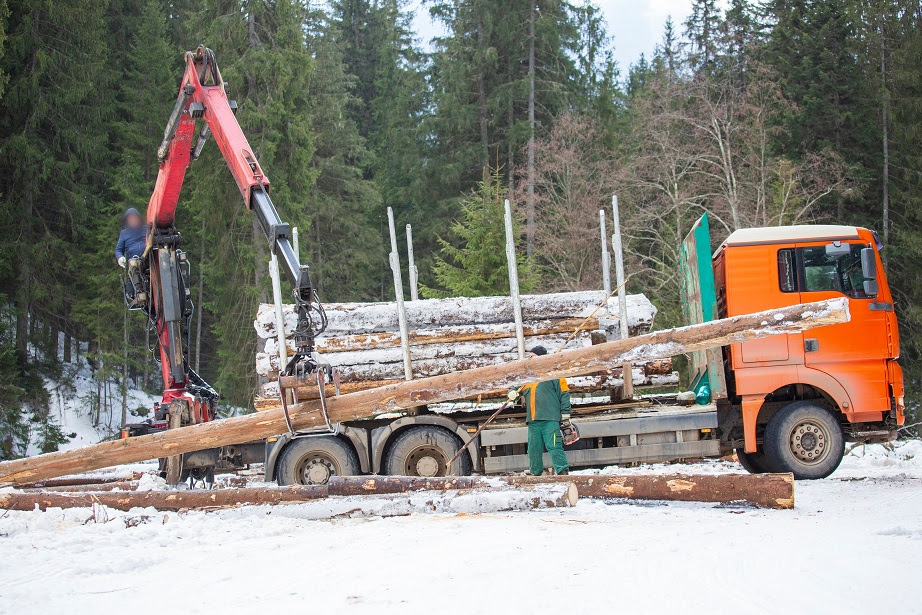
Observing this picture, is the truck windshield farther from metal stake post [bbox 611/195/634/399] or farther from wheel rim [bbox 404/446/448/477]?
wheel rim [bbox 404/446/448/477]

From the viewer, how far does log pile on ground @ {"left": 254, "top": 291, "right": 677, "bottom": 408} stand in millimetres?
10773

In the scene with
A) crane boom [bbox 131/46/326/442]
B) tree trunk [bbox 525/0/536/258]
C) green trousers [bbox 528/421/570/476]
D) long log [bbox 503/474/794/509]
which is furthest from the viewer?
tree trunk [bbox 525/0/536/258]

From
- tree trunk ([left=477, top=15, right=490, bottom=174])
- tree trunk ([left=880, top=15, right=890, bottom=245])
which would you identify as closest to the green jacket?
tree trunk ([left=880, top=15, right=890, bottom=245])

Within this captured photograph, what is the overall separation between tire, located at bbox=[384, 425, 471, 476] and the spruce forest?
10.6 m

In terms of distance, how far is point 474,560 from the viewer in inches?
217

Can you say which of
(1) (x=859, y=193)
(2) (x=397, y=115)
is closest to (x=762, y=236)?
(1) (x=859, y=193)

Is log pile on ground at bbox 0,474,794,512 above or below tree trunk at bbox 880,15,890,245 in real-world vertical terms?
below

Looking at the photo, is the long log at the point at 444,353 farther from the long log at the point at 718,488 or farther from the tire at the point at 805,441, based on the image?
the long log at the point at 718,488

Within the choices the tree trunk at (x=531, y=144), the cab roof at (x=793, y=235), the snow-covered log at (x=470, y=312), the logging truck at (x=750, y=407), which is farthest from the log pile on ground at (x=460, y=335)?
the tree trunk at (x=531, y=144)

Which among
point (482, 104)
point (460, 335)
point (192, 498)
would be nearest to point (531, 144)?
point (482, 104)

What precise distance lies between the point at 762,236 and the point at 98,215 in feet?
78.9

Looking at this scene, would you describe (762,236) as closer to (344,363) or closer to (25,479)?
(344,363)

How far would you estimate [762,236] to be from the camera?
10.2 metres

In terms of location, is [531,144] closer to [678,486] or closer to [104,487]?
[104,487]
